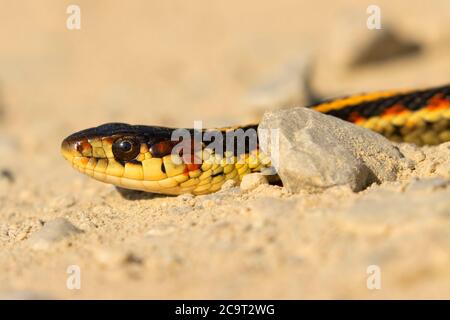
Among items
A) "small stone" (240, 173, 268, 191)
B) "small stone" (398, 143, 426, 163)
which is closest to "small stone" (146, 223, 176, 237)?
"small stone" (240, 173, 268, 191)

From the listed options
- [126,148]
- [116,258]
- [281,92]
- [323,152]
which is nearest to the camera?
[116,258]

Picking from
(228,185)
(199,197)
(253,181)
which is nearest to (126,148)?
(199,197)

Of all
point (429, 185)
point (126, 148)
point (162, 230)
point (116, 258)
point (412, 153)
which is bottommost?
point (116, 258)

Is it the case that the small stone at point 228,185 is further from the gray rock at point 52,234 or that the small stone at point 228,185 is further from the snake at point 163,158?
the gray rock at point 52,234

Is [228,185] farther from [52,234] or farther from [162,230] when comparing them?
[52,234]

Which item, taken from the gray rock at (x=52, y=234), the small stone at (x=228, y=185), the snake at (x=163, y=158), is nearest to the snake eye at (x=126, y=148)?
the snake at (x=163, y=158)

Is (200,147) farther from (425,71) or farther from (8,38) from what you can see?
(8,38)
